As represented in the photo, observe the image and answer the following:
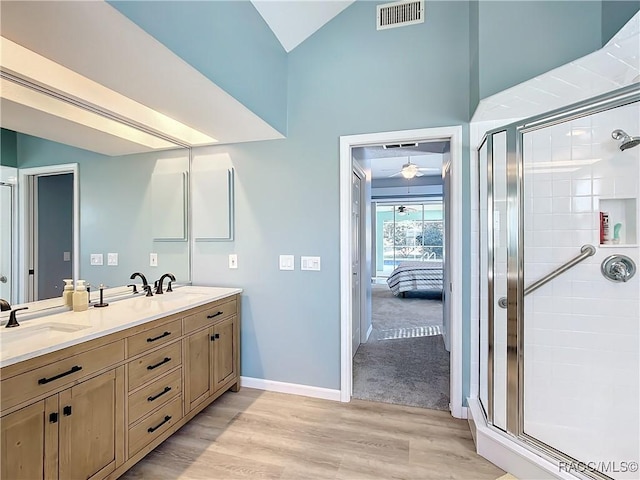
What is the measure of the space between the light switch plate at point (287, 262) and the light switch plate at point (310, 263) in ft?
0.27

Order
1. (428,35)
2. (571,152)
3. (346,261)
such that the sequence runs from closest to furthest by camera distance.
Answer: (571,152) → (428,35) → (346,261)

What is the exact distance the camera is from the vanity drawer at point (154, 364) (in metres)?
1.80

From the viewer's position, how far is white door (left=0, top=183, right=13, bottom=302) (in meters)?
1.62

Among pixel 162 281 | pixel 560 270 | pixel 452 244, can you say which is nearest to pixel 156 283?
pixel 162 281

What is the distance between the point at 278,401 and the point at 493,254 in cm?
203

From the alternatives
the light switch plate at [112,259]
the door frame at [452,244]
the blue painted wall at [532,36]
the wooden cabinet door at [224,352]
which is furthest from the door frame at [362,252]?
the light switch plate at [112,259]

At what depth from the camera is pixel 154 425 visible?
1.92m

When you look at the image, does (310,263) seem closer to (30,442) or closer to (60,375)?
(60,375)

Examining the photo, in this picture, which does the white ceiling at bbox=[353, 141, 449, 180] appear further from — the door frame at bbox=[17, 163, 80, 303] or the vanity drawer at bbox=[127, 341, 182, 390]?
the door frame at bbox=[17, 163, 80, 303]

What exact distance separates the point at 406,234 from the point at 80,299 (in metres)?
8.83

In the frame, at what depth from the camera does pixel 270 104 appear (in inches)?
99.8

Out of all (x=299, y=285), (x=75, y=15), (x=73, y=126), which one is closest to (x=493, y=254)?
(x=299, y=285)

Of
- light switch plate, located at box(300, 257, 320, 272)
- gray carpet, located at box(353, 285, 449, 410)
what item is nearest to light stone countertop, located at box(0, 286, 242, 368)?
light switch plate, located at box(300, 257, 320, 272)

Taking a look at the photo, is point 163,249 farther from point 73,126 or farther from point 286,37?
point 286,37
